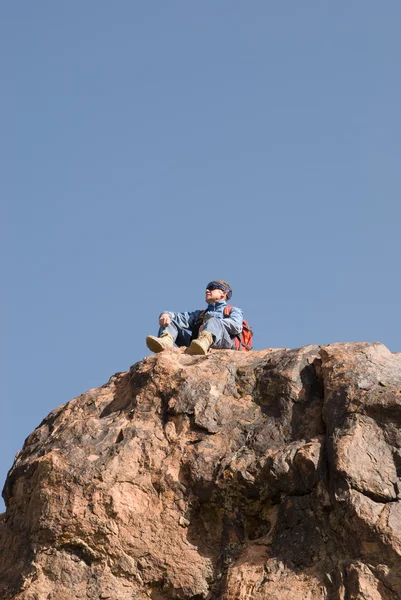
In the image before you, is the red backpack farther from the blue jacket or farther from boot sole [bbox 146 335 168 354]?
boot sole [bbox 146 335 168 354]

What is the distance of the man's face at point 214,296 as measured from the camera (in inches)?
546

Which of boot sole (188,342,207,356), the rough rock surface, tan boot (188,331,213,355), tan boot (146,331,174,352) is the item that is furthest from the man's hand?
the rough rock surface

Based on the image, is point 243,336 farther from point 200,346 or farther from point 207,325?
point 200,346

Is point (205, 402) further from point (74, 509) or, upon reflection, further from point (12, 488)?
point (12, 488)

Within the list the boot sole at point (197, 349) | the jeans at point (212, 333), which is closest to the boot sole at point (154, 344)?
the jeans at point (212, 333)

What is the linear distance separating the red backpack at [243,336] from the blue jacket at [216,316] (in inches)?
2.8

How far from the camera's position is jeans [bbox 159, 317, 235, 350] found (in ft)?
41.0

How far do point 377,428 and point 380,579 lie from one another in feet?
5.06

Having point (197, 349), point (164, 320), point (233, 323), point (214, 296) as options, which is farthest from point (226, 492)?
point (214, 296)

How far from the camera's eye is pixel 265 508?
8.85 m

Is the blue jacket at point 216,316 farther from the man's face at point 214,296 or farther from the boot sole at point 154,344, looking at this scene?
the boot sole at point 154,344

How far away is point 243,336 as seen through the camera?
13453 millimetres

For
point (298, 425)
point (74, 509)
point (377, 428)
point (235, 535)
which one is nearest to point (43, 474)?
point (74, 509)

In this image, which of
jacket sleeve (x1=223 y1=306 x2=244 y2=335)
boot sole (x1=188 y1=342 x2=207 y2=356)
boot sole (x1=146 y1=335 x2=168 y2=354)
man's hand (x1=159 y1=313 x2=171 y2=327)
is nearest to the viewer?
boot sole (x1=188 y1=342 x2=207 y2=356)
